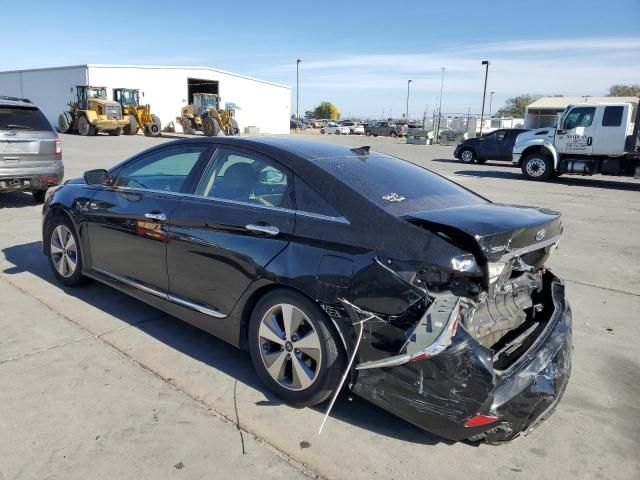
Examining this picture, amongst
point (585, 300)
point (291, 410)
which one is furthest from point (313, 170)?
point (585, 300)

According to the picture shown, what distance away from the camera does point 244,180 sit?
11.5 ft

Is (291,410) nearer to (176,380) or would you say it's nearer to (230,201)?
(176,380)

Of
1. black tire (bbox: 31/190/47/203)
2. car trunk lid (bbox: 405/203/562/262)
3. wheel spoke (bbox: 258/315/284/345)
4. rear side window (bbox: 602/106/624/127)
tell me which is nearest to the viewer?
car trunk lid (bbox: 405/203/562/262)

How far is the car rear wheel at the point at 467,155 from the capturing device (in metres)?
23.0

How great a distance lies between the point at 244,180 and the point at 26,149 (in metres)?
6.43

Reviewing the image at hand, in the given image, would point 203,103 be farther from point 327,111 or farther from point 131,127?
point 327,111

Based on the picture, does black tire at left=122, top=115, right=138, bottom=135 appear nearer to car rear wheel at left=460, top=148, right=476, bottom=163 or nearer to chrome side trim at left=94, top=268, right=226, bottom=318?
car rear wheel at left=460, top=148, right=476, bottom=163

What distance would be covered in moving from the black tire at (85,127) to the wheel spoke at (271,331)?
105ft

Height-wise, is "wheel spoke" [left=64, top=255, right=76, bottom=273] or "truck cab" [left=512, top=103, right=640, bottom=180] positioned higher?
"truck cab" [left=512, top=103, right=640, bottom=180]

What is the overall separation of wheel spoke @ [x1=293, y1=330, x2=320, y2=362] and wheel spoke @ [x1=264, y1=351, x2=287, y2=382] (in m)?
0.15

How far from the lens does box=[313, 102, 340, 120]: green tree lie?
10925cm

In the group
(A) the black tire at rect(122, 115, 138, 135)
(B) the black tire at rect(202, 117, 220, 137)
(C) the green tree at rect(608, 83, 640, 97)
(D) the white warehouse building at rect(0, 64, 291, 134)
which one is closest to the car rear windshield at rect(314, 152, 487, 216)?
(B) the black tire at rect(202, 117, 220, 137)

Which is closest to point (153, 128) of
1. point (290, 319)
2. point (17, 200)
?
point (17, 200)

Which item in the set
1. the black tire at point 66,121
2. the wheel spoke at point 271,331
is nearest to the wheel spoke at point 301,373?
the wheel spoke at point 271,331
